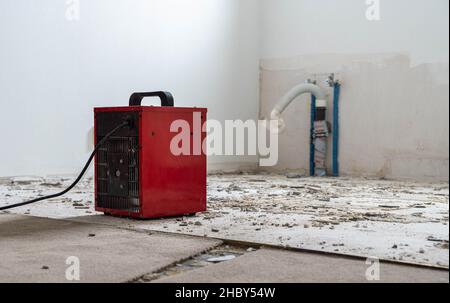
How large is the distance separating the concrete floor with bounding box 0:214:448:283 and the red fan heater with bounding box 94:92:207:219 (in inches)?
14.7

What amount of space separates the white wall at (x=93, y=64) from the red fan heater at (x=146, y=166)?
204 cm

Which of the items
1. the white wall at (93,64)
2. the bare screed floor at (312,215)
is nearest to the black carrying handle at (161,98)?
the bare screed floor at (312,215)

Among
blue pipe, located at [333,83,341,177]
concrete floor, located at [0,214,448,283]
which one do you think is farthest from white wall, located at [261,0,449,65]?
concrete floor, located at [0,214,448,283]

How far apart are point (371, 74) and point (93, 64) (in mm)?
2725

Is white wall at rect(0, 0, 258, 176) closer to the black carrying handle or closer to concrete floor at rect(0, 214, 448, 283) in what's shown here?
the black carrying handle

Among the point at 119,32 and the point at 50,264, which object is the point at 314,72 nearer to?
the point at 119,32

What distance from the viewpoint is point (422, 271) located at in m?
1.69

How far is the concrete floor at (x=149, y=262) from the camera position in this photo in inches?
64.4

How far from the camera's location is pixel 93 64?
16.9ft

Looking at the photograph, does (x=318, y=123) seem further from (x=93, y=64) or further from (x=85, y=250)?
(x=85, y=250)

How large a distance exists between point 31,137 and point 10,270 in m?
3.18

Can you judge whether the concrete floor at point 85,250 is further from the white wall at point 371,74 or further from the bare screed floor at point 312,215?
the white wall at point 371,74

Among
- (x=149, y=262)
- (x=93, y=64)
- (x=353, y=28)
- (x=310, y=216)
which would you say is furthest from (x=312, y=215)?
(x=353, y=28)

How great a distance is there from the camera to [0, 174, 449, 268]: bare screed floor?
6.87ft
